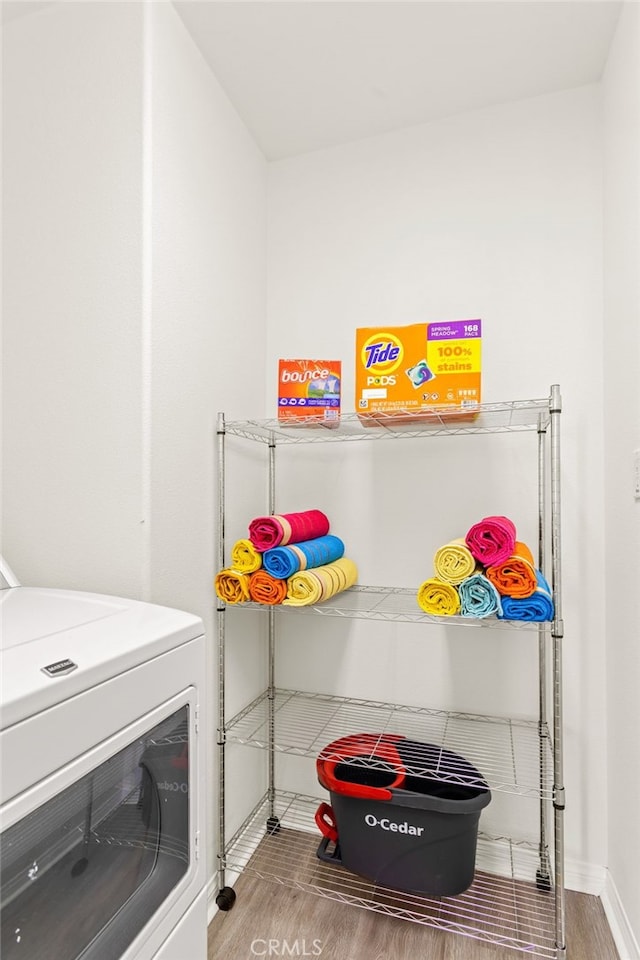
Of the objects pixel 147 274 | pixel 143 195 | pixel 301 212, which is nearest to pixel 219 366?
pixel 147 274

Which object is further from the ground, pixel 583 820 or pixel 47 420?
pixel 47 420

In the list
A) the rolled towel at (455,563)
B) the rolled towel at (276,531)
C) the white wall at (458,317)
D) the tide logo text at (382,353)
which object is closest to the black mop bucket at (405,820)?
the white wall at (458,317)

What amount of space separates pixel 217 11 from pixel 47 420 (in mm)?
1184

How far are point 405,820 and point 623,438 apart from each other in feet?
3.84

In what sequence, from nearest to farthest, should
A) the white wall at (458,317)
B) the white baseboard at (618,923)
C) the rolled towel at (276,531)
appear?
the white baseboard at (618,923) < the rolled towel at (276,531) < the white wall at (458,317)

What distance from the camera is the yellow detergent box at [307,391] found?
160 cm

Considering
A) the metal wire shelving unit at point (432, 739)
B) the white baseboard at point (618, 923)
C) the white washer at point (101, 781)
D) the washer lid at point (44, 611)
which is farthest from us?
the metal wire shelving unit at point (432, 739)

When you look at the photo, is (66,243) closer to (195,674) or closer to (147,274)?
(147,274)

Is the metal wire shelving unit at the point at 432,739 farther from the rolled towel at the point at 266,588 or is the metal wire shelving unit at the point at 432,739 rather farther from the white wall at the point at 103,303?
the white wall at the point at 103,303

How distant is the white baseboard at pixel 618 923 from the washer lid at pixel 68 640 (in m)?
1.32

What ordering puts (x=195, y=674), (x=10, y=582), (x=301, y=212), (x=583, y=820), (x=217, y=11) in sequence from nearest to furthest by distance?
(x=195, y=674) < (x=10, y=582) < (x=217, y=11) < (x=583, y=820) < (x=301, y=212)

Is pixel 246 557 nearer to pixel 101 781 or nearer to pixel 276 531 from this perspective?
pixel 276 531

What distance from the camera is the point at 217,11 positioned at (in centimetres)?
142

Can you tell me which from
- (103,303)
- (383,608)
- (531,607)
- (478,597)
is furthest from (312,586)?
(103,303)
